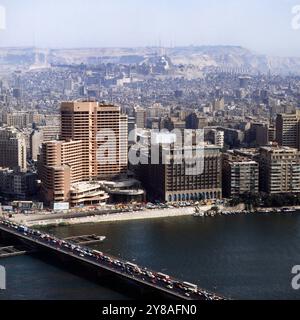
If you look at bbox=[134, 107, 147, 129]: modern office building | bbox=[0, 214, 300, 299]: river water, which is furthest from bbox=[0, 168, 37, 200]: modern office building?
bbox=[134, 107, 147, 129]: modern office building

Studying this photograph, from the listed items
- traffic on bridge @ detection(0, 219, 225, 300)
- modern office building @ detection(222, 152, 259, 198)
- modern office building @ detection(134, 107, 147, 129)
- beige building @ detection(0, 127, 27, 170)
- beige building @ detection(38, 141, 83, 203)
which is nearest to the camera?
traffic on bridge @ detection(0, 219, 225, 300)

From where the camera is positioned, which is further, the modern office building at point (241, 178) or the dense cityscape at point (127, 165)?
the modern office building at point (241, 178)

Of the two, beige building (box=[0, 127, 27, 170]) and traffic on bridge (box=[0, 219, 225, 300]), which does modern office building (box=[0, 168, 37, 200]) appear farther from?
traffic on bridge (box=[0, 219, 225, 300])

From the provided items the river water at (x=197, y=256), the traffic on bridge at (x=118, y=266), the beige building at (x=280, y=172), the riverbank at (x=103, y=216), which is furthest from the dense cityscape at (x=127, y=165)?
the traffic on bridge at (x=118, y=266)

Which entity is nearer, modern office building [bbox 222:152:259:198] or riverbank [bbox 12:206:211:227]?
riverbank [bbox 12:206:211:227]

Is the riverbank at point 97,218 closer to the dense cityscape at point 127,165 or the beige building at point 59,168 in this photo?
the dense cityscape at point 127,165
